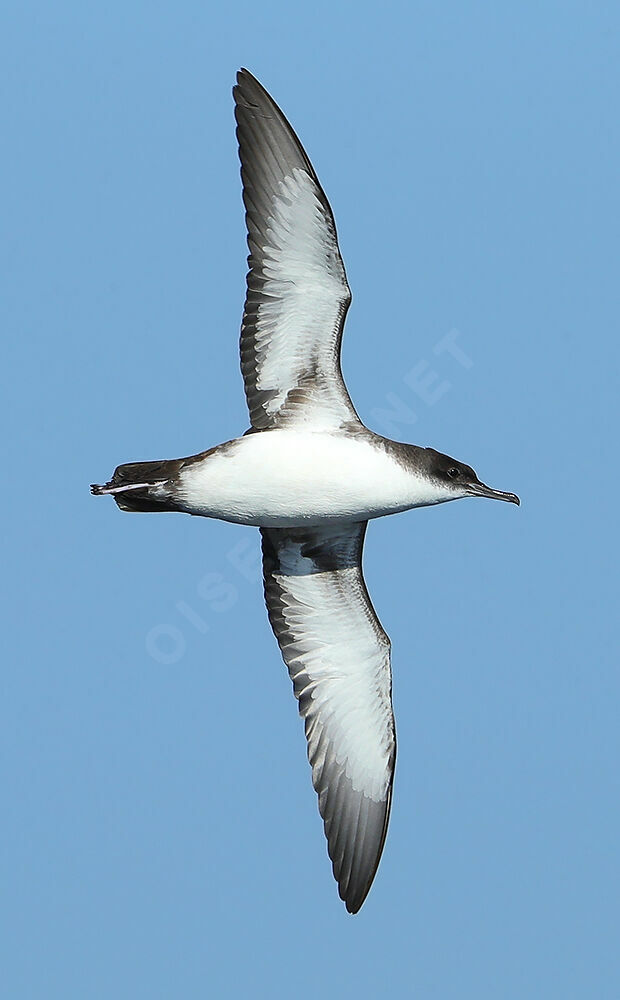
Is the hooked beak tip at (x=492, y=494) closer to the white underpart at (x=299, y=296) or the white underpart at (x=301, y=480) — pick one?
the white underpart at (x=301, y=480)

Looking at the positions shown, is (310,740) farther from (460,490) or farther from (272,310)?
(272,310)

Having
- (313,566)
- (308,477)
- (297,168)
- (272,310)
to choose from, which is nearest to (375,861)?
(313,566)

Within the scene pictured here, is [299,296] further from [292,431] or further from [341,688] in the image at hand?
[341,688]

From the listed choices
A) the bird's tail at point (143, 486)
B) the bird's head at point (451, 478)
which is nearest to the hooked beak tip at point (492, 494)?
the bird's head at point (451, 478)

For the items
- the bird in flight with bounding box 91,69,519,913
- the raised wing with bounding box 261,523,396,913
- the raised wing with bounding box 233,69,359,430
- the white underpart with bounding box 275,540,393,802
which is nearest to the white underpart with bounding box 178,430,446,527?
the bird in flight with bounding box 91,69,519,913

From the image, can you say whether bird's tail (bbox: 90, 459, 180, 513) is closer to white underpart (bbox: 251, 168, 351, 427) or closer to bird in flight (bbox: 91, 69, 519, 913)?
bird in flight (bbox: 91, 69, 519, 913)

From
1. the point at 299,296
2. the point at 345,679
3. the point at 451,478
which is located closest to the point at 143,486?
the point at 299,296
